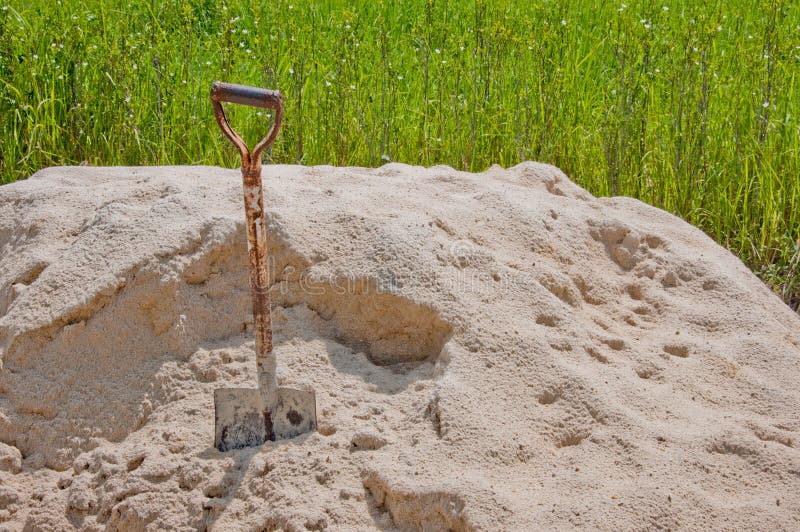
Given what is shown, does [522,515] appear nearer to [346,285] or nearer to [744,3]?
[346,285]

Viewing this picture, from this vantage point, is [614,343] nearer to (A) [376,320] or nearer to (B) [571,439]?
(B) [571,439]

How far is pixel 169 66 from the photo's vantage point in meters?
4.65

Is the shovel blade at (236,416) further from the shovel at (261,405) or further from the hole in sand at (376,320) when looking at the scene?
the hole in sand at (376,320)

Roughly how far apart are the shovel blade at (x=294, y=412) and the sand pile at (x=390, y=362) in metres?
0.04

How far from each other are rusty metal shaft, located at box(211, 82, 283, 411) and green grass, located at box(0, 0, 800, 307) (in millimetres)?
2114

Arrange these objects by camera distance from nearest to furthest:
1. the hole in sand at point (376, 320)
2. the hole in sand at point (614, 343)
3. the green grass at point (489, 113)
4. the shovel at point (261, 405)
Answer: the shovel at point (261, 405)
the hole in sand at point (376, 320)
the hole in sand at point (614, 343)
the green grass at point (489, 113)

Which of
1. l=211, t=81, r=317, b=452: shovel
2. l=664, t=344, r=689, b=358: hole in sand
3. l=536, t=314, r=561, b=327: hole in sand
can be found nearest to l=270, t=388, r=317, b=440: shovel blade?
l=211, t=81, r=317, b=452: shovel

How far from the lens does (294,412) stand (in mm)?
2363

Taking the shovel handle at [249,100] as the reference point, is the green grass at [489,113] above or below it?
below

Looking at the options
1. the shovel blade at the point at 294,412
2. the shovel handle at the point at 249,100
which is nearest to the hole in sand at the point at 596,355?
the shovel blade at the point at 294,412

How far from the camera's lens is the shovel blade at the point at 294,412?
2.36 metres

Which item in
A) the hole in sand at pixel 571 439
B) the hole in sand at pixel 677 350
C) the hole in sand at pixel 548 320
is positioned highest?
the hole in sand at pixel 548 320

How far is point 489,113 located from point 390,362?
7.93 feet

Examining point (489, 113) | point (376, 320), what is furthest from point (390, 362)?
point (489, 113)
